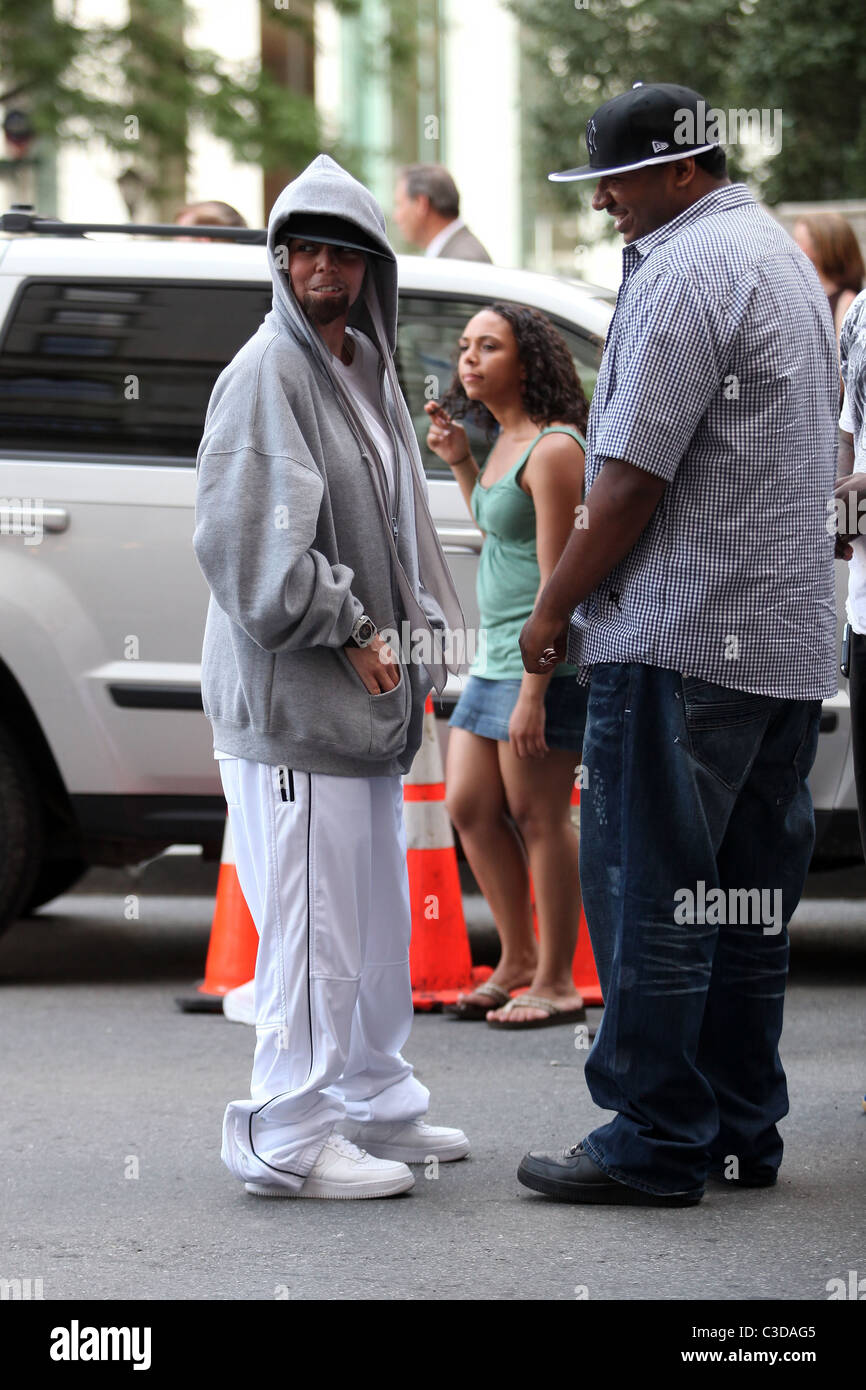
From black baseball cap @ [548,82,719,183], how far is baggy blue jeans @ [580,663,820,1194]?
96 cm

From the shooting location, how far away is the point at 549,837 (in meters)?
5.33

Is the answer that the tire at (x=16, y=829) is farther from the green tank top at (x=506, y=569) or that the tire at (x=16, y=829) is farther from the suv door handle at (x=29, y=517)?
the green tank top at (x=506, y=569)

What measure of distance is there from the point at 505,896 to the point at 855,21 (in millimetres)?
15470

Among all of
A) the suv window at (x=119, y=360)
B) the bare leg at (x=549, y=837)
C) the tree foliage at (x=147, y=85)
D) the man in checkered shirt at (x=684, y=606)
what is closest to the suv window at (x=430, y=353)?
the suv window at (x=119, y=360)

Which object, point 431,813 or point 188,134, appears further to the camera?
point 188,134

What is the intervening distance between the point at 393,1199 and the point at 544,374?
91.8 inches

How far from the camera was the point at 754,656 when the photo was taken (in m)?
3.61

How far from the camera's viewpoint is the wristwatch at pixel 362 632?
3.72 metres

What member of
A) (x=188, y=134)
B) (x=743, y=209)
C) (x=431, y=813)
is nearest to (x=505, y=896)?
(x=431, y=813)

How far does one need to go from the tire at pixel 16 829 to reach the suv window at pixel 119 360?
950 millimetres

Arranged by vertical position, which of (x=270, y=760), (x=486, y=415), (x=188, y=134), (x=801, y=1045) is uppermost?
(x=188, y=134)

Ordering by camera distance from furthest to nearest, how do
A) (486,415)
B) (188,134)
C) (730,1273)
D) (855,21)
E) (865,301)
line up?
(855,21), (188,134), (486,415), (865,301), (730,1273)
